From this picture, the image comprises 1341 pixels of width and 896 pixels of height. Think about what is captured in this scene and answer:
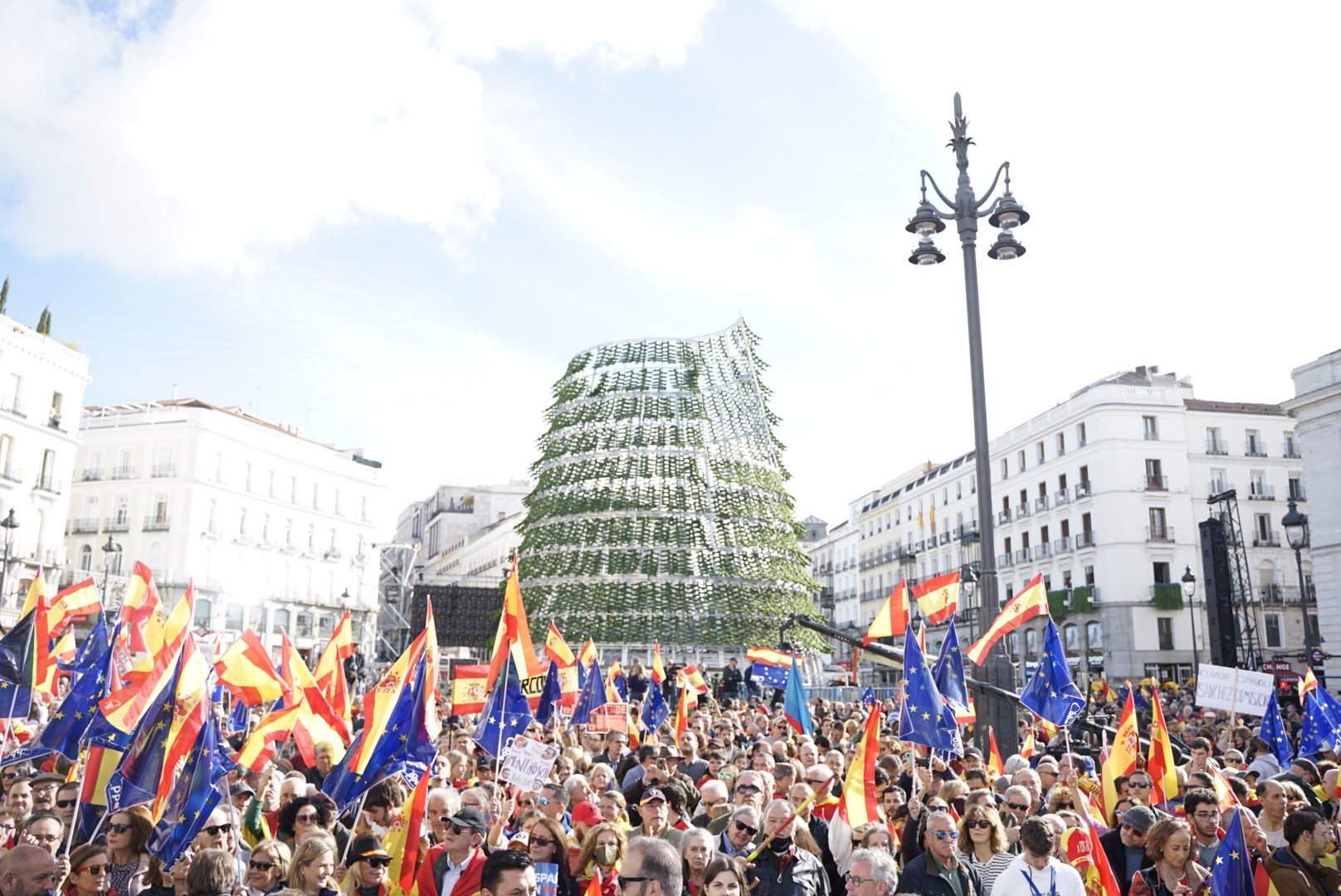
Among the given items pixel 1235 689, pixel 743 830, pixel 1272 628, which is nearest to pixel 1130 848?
pixel 743 830

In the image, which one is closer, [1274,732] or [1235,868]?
[1235,868]

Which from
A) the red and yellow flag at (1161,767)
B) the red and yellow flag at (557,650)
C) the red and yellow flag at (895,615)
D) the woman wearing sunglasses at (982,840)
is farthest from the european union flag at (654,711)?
Result: the woman wearing sunglasses at (982,840)

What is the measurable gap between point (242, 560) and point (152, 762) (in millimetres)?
55641

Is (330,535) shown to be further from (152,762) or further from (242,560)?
(152,762)

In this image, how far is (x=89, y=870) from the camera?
18.5ft

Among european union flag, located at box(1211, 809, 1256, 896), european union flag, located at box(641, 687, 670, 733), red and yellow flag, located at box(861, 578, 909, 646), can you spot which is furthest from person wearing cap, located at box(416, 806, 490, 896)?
european union flag, located at box(641, 687, 670, 733)

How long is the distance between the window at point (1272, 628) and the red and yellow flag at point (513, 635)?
4987 cm

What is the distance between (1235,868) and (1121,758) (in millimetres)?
3525

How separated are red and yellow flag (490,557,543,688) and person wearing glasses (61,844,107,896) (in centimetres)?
515

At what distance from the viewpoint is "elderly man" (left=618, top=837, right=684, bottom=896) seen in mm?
4438

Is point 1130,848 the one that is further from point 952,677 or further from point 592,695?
point 592,695

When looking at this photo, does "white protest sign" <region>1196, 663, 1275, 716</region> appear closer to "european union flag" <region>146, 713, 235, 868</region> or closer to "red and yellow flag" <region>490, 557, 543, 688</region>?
"red and yellow flag" <region>490, 557, 543, 688</region>

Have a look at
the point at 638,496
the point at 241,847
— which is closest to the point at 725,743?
the point at 241,847

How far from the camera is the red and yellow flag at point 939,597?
14.7m
